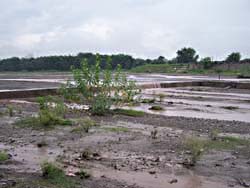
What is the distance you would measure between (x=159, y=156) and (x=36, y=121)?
4945 millimetres

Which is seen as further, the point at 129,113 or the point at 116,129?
the point at 129,113

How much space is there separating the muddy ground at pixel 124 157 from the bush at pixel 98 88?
2559 mm

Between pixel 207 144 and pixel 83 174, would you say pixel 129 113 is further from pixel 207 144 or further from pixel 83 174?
pixel 83 174

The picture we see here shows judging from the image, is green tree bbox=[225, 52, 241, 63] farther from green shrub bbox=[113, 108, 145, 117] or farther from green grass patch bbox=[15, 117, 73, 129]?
green grass patch bbox=[15, 117, 73, 129]

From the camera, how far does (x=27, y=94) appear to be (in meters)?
21.0

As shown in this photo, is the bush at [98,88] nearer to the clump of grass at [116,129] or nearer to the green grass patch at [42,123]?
the green grass patch at [42,123]

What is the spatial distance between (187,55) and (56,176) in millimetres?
78312

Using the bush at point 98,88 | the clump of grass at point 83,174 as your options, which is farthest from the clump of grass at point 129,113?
the clump of grass at point 83,174

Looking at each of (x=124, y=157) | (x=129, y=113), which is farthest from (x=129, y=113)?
(x=124, y=157)

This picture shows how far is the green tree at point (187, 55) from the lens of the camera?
266 ft

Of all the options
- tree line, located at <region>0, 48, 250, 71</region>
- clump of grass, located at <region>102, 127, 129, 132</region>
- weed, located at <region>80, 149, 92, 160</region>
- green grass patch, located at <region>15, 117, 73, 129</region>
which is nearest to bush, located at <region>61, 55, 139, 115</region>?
green grass patch, located at <region>15, 117, 73, 129</region>

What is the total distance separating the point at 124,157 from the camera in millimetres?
7188

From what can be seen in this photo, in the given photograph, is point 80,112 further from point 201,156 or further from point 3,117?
point 201,156

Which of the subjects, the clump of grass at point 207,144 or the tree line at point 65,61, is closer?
the clump of grass at point 207,144
